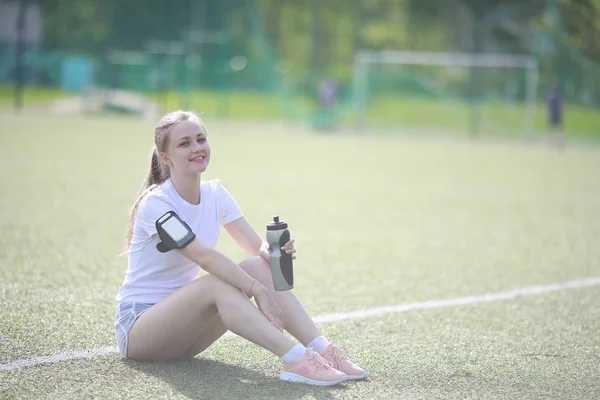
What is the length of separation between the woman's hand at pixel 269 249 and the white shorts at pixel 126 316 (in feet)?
2.00

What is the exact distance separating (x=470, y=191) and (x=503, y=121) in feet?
46.9

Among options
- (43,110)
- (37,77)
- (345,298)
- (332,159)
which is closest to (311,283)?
(345,298)

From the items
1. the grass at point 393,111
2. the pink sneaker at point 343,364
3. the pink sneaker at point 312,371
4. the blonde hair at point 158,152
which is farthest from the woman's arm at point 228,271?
the grass at point 393,111

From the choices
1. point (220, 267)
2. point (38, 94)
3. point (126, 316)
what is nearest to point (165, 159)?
point (220, 267)

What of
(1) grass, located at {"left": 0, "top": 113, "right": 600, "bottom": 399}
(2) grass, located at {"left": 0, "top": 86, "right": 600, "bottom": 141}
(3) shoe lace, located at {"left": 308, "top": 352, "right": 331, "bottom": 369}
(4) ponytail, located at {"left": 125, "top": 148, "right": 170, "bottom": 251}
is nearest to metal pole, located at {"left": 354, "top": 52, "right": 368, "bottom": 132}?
(2) grass, located at {"left": 0, "top": 86, "right": 600, "bottom": 141}

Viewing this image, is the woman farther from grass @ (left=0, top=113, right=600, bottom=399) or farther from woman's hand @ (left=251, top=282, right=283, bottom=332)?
grass @ (left=0, top=113, right=600, bottom=399)

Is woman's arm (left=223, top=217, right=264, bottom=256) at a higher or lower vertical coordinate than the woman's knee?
higher

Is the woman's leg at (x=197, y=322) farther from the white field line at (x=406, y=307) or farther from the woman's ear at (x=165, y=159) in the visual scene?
the woman's ear at (x=165, y=159)

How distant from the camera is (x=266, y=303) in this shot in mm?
4066

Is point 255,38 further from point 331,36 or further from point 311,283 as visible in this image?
point 311,283

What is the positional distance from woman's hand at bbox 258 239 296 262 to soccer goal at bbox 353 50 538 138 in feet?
→ 77.7

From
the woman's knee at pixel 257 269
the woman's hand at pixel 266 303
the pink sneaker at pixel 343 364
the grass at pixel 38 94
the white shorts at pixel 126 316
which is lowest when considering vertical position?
the grass at pixel 38 94

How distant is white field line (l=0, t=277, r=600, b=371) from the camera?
4.36 metres

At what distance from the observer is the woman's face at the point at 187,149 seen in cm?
426
